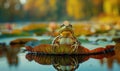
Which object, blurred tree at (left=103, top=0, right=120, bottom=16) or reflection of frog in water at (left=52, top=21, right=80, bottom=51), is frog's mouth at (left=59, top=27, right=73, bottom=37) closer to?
reflection of frog in water at (left=52, top=21, right=80, bottom=51)

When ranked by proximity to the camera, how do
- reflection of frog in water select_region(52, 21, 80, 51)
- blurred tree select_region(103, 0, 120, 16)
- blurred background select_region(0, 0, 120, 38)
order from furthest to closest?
blurred tree select_region(103, 0, 120, 16)
blurred background select_region(0, 0, 120, 38)
reflection of frog in water select_region(52, 21, 80, 51)

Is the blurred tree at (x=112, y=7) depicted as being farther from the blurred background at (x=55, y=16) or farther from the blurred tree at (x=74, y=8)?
the blurred tree at (x=74, y=8)

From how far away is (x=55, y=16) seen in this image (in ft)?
28.9

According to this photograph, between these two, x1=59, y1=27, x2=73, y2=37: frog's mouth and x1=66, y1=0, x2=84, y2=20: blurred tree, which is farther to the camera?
x1=66, y1=0, x2=84, y2=20: blurred tree

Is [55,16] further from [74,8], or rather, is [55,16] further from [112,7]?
[112,7]

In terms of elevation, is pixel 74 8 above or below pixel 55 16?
above

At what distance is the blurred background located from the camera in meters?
8.73

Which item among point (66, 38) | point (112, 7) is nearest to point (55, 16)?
point (112, 7)

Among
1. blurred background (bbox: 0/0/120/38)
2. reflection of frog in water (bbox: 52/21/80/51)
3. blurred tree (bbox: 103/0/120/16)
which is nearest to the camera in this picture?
reflection of frog in water (bbox: 52/21/80/51)

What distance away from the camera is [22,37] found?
8562 millimetres

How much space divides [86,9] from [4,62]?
3.43 meters

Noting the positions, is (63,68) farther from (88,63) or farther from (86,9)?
(86,9)

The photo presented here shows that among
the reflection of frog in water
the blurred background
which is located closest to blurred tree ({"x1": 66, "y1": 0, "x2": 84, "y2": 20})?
the blurred background

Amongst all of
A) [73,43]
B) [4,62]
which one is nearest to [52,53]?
[73,43]
